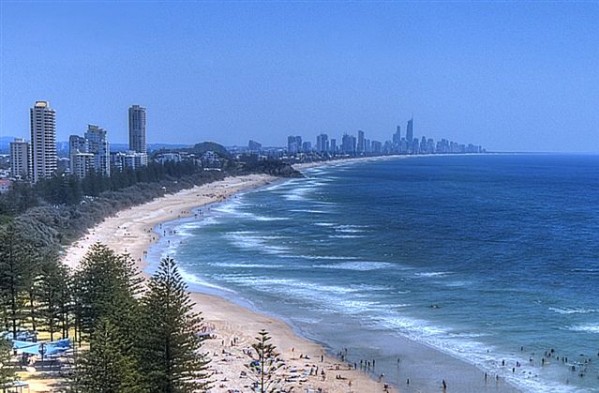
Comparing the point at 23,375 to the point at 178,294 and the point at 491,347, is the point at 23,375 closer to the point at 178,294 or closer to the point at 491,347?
the point at 178,294

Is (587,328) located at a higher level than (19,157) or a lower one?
lower

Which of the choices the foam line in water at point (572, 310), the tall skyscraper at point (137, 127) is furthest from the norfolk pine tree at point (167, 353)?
the tall skyscraper at point (137, 127)

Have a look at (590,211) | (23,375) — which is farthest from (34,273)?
(590,211)

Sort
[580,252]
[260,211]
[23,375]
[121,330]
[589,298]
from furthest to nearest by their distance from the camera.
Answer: [260,211] < [580,252] < [589,298] < [23,375] < [121,330]

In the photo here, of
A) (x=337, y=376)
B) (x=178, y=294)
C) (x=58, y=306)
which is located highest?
(x=178, y=294)

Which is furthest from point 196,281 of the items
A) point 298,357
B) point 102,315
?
point 102,315

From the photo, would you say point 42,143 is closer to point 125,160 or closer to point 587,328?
point 125,160
